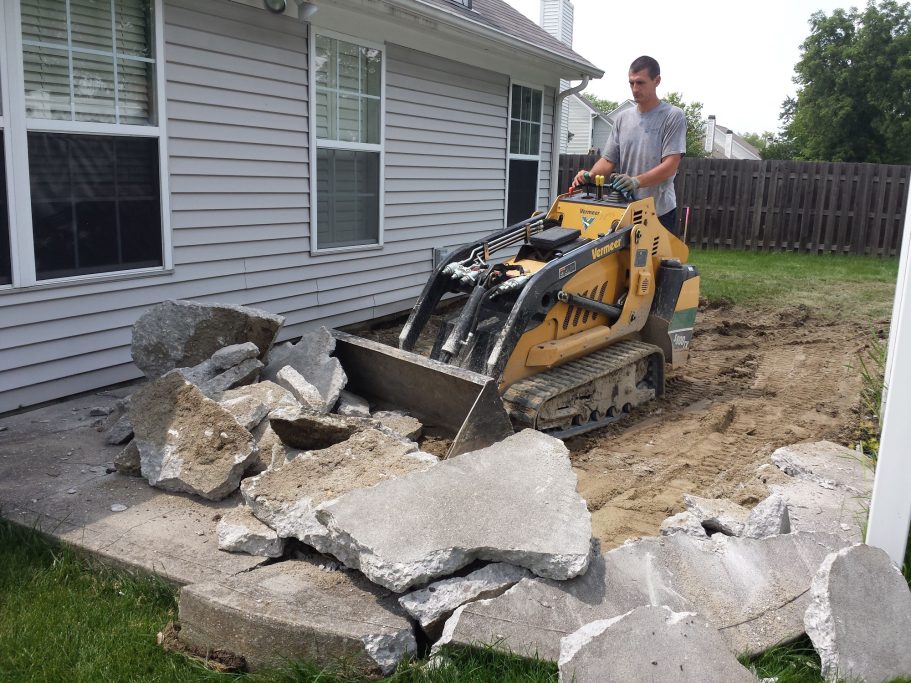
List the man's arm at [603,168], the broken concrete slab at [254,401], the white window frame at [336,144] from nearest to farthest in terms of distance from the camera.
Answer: the broken concrete slab at [254,401] < the man's arm at [603,168] < the white window frame at [336,144]

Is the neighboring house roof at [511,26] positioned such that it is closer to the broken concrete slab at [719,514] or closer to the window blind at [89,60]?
the window blind at [89,60]

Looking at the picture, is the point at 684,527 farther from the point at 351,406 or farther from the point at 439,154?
the point at 439,154

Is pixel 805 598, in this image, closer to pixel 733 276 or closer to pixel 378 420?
pixel 378 420

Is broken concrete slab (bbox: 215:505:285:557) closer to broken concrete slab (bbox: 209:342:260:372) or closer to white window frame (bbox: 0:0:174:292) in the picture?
broken concrete slab (bbox: 209:342:260:372)

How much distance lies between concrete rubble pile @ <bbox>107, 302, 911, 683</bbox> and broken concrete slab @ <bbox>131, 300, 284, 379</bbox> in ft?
2.86

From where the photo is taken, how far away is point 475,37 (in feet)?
29.4

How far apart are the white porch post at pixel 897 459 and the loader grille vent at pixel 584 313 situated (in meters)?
2.66

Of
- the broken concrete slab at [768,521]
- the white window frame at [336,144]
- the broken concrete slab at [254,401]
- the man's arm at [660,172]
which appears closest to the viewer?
the broken concrete slab at [768,521]

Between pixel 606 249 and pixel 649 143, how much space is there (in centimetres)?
123

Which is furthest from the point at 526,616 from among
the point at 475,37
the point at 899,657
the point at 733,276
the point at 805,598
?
the point at 733,276

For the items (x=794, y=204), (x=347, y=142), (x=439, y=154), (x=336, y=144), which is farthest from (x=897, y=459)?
(x=794, y=204)

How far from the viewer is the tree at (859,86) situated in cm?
3369

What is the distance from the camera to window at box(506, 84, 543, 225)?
36.9 ft

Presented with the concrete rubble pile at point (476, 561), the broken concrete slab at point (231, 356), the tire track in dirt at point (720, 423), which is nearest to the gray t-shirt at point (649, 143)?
the tire track in dirt at point (720, 423)
